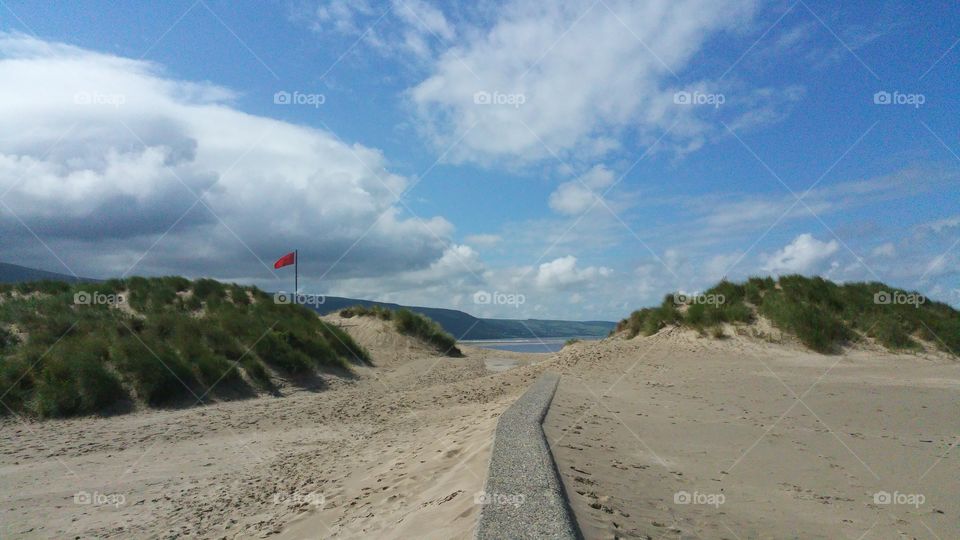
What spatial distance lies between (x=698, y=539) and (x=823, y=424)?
7.22 metres

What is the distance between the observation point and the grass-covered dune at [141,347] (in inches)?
524

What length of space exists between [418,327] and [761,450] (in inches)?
968

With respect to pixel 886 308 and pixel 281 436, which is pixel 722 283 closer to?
pixel 886 308

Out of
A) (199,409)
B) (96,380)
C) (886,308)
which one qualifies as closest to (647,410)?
(199,409)

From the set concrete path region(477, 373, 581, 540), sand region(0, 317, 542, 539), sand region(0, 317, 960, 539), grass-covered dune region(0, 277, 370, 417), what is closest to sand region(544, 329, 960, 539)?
sand region(0, 317, 960, 539)

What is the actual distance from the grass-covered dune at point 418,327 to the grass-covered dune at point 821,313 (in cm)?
1125

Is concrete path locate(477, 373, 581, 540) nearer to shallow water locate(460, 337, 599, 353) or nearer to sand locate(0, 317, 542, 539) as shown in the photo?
sand locate(0, 317, 542, 539)

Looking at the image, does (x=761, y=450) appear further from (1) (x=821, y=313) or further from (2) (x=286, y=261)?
(2) (x=286, y=261)

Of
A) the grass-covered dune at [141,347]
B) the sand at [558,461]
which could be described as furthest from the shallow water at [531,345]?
the sand at [558,461]

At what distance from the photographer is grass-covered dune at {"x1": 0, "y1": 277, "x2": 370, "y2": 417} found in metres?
13.3

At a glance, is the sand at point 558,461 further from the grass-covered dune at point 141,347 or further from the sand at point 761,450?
the grass-covered dune at point 141,347

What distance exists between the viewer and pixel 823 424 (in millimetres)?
10055

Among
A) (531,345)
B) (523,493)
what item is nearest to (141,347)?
(523,493)

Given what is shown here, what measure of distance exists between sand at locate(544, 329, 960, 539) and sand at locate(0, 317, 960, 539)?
0.04 m
